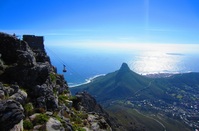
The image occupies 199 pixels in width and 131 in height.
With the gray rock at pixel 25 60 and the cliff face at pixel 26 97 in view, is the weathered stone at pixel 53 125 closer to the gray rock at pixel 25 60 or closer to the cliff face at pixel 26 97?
the cliff face at pixel 26 97

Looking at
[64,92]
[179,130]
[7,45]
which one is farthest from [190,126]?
[7,45]

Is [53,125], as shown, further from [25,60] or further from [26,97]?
[25,60]

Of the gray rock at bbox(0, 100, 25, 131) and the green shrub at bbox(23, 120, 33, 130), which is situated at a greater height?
the gray rock at bbox(0, 100, 25, 131)

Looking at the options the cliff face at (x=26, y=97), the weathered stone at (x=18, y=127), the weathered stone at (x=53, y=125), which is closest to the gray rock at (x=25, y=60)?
the cliff face at (x=26, y=97)


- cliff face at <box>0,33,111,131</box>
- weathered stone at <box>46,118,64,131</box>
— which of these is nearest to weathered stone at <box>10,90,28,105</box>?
cliff face at <box>0,33,111,131</box>

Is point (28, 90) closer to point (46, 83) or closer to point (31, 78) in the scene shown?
point (31, 78)

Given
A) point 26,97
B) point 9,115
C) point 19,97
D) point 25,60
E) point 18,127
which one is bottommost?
point 18,127

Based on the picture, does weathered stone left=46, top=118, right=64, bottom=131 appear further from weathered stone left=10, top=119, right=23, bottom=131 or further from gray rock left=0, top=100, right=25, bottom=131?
gray rock left=0, top=100, right=25, bottom=131

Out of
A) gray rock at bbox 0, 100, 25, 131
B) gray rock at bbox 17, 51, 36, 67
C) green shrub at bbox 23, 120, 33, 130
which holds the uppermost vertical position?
gray rock at bbox 17, 51, 36, 67

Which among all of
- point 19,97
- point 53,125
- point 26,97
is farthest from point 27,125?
point 26,97
